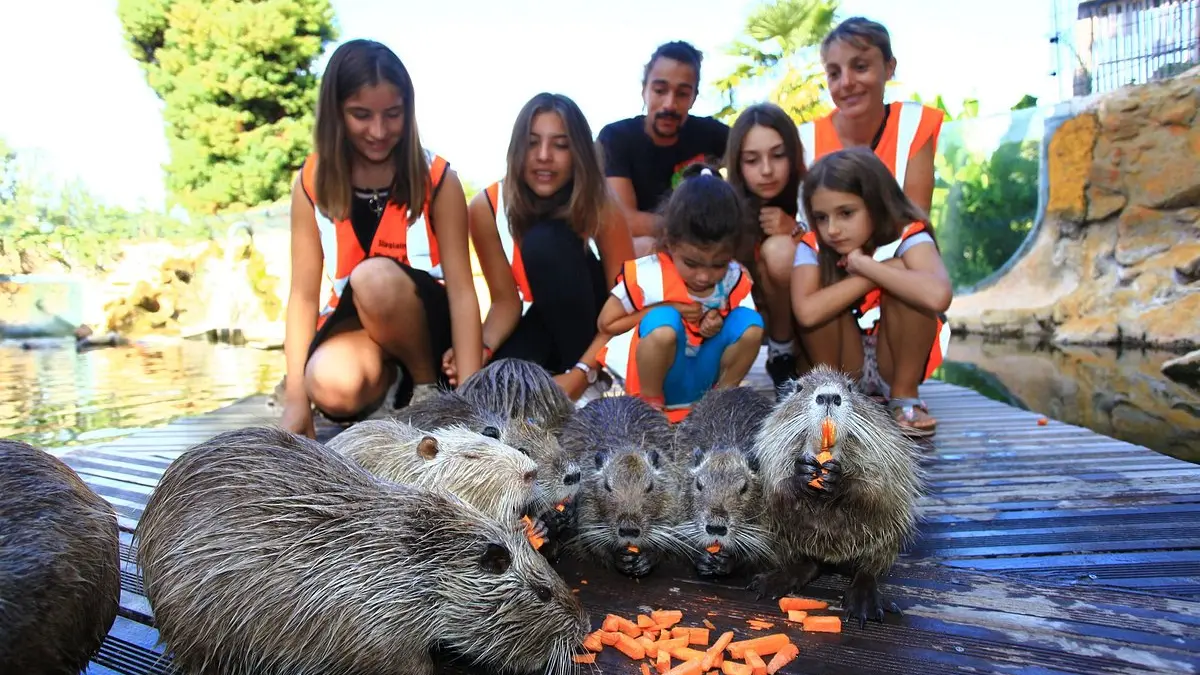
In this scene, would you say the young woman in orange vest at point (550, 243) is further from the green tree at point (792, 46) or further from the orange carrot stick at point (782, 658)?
the green tree at point (792, 46)

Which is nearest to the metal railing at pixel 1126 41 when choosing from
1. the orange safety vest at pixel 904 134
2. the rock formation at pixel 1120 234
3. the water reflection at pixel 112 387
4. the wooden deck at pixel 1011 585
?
the rock formation at pixel 1120 234

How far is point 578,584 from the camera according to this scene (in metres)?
2.39

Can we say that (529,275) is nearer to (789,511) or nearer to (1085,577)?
(789,511)

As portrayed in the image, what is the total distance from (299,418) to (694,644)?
8.32 feet

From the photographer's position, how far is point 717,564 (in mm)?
2359

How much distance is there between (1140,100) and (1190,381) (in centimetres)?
711

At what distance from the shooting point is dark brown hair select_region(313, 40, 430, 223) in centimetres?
376

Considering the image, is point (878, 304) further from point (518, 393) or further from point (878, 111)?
point (518, 393)

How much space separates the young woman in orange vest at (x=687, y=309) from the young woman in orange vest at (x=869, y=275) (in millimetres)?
353

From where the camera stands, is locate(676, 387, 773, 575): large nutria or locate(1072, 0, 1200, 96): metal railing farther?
locate(1072, 0, 1200, 96): metal railing

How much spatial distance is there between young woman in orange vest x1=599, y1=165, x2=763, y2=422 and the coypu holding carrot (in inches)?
38.1

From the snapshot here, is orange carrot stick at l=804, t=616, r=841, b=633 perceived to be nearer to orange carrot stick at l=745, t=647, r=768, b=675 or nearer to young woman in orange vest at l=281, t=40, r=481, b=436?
orange carrot stick at l=745, t=647, r=768, b=675

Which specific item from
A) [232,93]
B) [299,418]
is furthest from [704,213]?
[232,93]

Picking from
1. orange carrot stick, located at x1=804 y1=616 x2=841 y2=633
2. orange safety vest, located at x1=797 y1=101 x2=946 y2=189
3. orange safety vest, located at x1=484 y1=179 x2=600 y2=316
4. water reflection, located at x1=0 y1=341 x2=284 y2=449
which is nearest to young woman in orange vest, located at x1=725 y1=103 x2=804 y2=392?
orange safety vest, located at x1=797 y1=101 x2=946 y2=189
